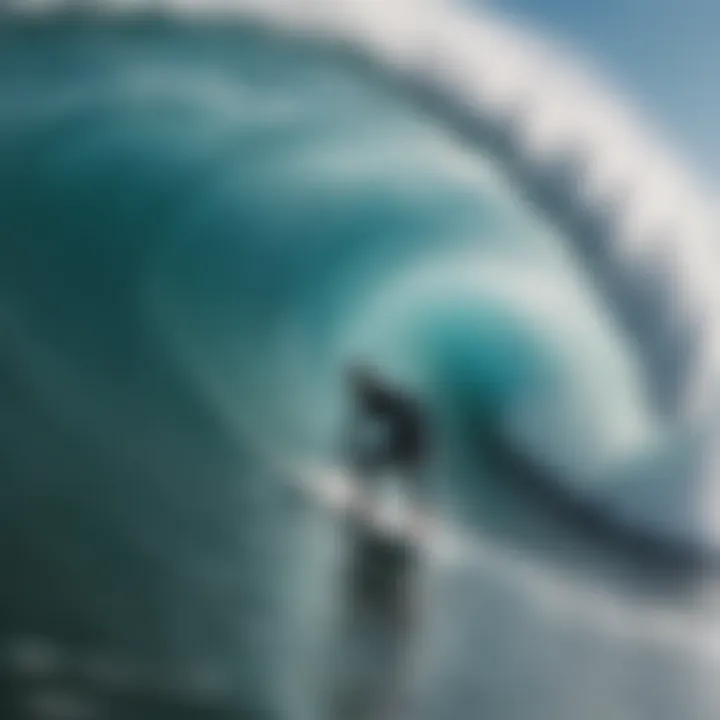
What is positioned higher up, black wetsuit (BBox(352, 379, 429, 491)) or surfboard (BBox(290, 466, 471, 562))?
black wetsuit (BBox(352, 379, 429, 491))

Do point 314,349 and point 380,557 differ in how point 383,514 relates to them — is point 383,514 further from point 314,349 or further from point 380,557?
point 314,349

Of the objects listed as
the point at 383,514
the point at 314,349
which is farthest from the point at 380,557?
the point at 314,349

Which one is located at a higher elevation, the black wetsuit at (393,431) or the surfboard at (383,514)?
the black wetsuit at (393,431)

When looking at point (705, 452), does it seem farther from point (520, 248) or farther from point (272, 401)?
point (272, 401)

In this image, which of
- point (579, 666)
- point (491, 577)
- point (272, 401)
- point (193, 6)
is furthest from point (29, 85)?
point (579, 666)
